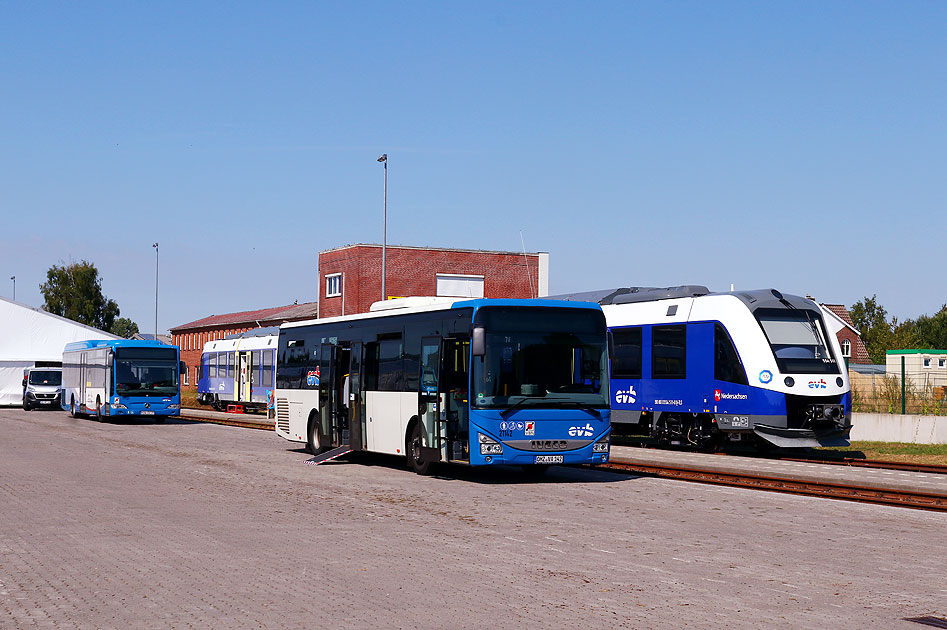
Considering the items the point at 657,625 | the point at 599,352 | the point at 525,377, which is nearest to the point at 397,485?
the point at 525,377

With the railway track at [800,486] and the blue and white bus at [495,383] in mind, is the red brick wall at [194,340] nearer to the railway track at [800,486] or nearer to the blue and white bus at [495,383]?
the blue and white bus at [495,383]

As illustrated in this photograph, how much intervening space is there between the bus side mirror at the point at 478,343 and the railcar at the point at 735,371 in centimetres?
863

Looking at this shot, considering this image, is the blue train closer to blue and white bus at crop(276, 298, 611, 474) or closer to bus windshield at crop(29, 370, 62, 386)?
bus windshield at crop(29, 370, 62, 386)

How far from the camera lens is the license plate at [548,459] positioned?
18478 millimetres

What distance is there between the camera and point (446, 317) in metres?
19.3

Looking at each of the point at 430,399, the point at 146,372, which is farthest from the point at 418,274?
the point at 430,399

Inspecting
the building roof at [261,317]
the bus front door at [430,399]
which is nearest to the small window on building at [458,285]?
the building roof at [261,317]

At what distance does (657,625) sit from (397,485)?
34.6 ft

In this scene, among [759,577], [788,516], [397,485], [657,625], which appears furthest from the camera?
[397,485]

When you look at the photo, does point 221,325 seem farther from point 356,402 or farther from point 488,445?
point 488,445

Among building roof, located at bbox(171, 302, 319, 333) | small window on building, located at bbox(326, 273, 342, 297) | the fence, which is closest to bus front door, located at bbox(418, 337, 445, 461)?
the fence

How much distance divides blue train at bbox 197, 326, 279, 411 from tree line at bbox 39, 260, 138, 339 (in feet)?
220

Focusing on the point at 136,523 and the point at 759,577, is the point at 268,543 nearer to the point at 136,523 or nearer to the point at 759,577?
the point at 136,523

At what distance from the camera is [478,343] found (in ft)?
58.9
